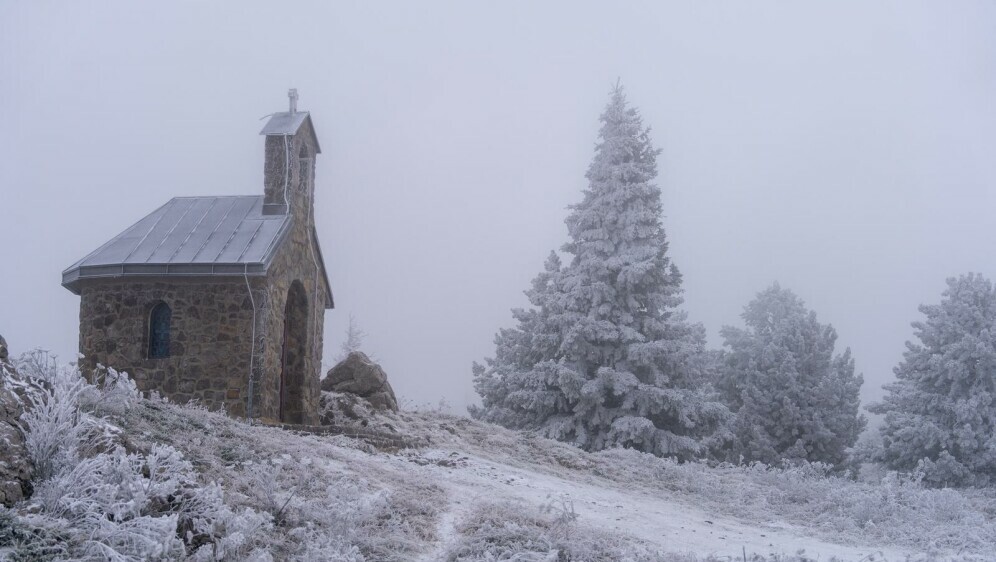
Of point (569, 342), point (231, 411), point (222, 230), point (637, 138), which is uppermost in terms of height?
point (637, 138)

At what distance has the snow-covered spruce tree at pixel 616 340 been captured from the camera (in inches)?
848

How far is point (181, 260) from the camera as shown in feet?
49.6

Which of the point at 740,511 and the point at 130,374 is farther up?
the point at 130,374

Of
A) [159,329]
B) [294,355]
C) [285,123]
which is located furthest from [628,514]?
[285,123]

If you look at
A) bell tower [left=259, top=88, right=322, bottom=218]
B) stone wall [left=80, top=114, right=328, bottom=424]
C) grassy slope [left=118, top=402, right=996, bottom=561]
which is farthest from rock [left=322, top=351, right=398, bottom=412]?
bell tower [left=259, top=88, right=322, bottom=218]

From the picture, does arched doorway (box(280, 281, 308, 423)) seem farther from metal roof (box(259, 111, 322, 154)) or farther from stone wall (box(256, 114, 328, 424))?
metal roof (box(259, 111, 322, 154))

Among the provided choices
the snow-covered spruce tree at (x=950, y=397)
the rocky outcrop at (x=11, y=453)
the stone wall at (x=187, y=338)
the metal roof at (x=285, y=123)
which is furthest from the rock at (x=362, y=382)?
the snow-covered spruce tree at (x=950, y=397)

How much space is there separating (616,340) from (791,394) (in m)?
7.50

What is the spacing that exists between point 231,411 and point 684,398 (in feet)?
38.1

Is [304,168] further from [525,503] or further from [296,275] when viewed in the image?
[525,503]

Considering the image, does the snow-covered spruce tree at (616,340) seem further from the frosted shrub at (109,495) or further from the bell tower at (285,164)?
the frosted shrub at (109,495)

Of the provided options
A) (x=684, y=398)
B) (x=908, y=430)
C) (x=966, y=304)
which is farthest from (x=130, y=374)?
(x=966, y=304)

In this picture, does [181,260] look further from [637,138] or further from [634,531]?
[637,138]

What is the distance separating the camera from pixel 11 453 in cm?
643
